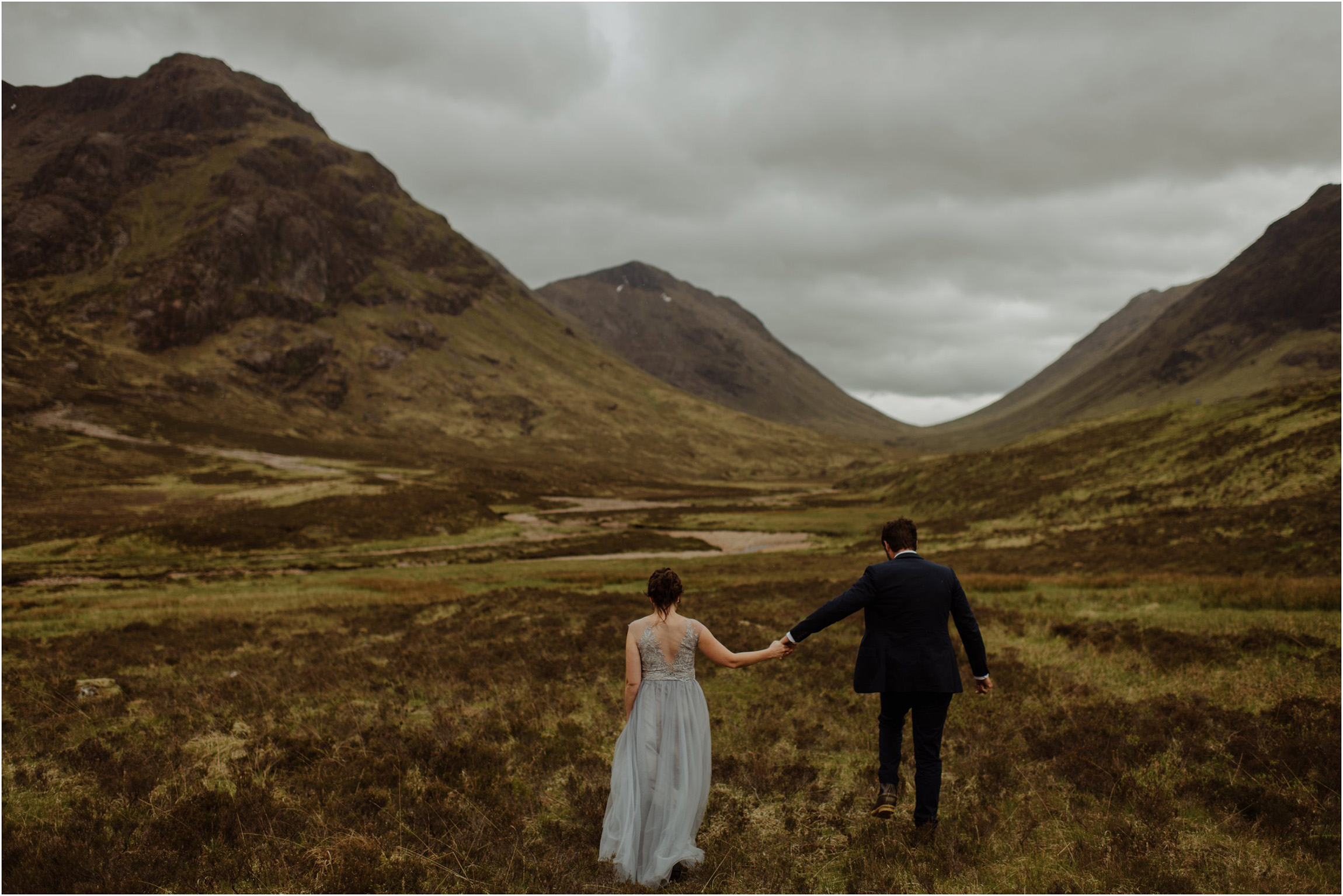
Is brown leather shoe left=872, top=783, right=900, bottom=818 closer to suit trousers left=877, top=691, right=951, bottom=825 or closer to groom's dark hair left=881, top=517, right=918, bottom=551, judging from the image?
suit trousers left=877, top=691, right=951, bottom=825

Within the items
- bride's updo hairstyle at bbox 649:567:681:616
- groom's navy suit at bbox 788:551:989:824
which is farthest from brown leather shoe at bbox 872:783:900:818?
bride's updo hairstyle at bbox 649:567:681:616

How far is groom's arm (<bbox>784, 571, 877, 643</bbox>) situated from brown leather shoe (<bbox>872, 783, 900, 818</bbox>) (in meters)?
2.37

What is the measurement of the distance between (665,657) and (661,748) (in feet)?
3.56

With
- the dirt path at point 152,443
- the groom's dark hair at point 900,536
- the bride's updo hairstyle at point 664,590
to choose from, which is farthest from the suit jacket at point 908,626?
the dirt path at point 152,443

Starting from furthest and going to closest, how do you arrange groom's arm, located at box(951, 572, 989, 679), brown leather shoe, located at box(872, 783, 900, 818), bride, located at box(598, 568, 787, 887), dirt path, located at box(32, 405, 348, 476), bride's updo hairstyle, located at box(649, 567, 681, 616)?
dirt path, located at box(32, 405, 348, 476), brown leather shoe, located at box(872, 783, 900, 818), groom's arm, located at box(951, 572, 989, 679), bride's updo hairstyle, located at box(649, 567, 681, 616), bride, located at box(598, 568, 787, 887)

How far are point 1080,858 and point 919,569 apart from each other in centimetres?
354

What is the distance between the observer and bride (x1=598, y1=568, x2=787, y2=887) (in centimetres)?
779

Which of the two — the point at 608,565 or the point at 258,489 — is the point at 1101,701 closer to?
the point at 608,565

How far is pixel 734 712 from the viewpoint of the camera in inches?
532

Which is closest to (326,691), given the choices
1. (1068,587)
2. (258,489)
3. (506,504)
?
(1068,587)

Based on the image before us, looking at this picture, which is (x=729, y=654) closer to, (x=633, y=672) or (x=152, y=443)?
(x=633, y=672)

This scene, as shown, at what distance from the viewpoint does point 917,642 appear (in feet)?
27.6

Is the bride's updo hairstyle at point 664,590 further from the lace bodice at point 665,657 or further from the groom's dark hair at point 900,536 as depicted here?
the groom's dark hair at point 900,536

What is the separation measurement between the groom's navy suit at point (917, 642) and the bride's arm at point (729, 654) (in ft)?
1.17
